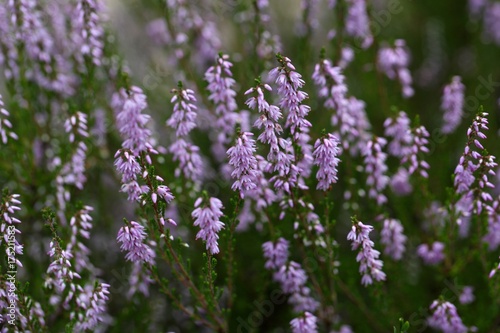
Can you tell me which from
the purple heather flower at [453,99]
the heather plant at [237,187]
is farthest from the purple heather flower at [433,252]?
the purple heather flower at [453,99]

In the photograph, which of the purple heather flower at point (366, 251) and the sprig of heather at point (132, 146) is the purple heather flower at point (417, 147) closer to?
the purple heather flower at point (366, 251)

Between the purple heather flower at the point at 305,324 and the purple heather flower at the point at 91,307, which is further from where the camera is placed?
the purple heather flower at the point at 305,324

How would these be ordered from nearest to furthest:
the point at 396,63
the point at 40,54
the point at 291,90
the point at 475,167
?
the point at 291,90, the point at 475,167, the point at 40,54, the point at 396,63

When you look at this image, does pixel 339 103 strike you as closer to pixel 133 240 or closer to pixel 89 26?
pixel 133 240

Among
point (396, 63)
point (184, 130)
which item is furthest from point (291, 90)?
point (396, 63)

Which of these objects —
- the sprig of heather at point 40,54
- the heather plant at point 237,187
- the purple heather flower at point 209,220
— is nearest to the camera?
Answer: the purple heather flower at point 209,220
